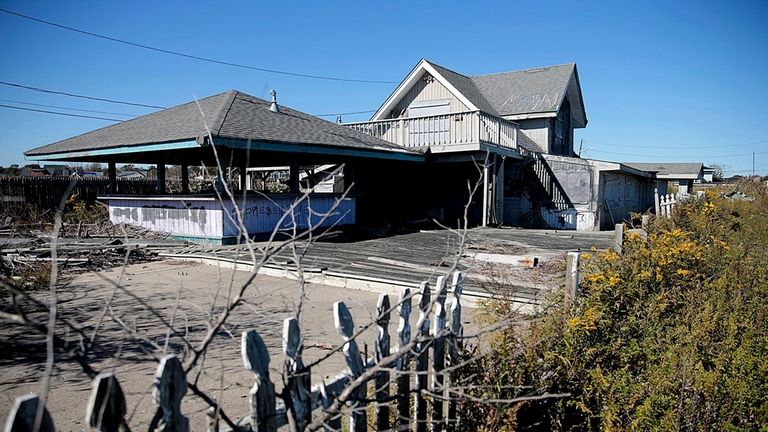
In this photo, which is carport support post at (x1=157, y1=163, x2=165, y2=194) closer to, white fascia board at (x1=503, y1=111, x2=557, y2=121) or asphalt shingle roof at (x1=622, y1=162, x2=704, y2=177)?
white fascia board at (x1=503, y1=111, x2=557, y2=121)

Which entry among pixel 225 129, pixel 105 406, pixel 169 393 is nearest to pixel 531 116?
pixel 225 129

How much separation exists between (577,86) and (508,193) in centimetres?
925

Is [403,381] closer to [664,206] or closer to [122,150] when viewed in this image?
[122,150]

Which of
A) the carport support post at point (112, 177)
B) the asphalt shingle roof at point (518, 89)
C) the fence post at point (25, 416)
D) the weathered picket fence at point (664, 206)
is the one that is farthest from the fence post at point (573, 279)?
the asphalt shingle roof at point (518, 89)

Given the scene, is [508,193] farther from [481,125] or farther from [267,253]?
[267,253]

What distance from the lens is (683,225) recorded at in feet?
34.9

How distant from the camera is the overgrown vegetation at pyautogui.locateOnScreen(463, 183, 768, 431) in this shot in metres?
2.81

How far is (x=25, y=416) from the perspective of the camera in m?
1.23

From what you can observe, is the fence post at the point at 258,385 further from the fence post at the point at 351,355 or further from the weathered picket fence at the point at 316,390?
the fence post at the point at 351,355

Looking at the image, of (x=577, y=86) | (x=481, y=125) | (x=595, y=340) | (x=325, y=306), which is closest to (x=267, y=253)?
(x=595, y=340)

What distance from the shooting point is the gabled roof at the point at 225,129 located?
39.3ft

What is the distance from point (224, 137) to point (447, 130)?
9645mm

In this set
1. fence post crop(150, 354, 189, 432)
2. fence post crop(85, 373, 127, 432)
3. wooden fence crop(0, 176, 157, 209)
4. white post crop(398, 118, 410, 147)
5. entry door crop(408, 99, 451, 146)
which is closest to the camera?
fence post crop(85, 373, 127, 432)

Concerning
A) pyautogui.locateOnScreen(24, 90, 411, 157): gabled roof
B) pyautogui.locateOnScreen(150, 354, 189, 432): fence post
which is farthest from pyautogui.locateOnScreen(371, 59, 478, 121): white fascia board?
pyautogui.locateOnScreen(150, 354, 189, 432): fence post
